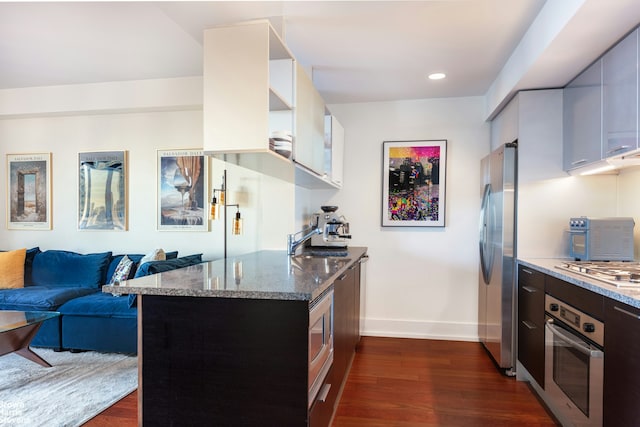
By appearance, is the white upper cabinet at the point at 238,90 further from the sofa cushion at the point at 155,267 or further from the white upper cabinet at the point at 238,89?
the sofa cushion at the point at 155,267

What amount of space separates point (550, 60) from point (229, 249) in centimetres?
300

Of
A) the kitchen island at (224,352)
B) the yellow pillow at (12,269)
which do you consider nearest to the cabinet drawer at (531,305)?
the kitchen island at (224,352)

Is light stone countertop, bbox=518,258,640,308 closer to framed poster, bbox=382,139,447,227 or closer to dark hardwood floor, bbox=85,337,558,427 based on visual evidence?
dark hardwood floor, bbox=85,337,558,427

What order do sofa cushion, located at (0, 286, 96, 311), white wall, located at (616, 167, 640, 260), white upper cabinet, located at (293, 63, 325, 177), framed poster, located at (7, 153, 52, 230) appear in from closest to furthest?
white upper cabinet, located at (293, 63, 325, 177), white wall, located at (616, 167, 640, 260), sofa cushion, located at (0, 286, 96, 311), framed poster, located at (7, 153, 52, 230)

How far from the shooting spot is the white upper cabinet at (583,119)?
232cm

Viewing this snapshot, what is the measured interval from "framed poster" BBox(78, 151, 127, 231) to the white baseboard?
290cm

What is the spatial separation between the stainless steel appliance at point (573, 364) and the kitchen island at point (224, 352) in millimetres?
1295

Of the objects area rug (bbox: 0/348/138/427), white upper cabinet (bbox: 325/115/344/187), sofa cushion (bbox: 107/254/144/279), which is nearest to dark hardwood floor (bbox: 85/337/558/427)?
area rug (bbox: 0/348/138/427)

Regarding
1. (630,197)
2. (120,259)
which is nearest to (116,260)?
(120,259)

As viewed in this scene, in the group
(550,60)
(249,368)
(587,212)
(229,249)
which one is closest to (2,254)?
(229,249)

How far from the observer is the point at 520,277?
9.20ft

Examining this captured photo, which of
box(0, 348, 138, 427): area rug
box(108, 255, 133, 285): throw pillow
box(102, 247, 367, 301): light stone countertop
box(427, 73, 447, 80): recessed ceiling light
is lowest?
box(0, 348, 138, 427): area rug

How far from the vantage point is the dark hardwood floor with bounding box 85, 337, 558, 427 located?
2266mm

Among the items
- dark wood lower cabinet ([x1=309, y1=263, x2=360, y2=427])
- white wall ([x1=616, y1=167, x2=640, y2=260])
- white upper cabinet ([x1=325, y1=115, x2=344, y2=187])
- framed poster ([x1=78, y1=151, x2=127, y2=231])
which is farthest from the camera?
framed poster ([x1=78, y1=151, x2=127, y2=231])
